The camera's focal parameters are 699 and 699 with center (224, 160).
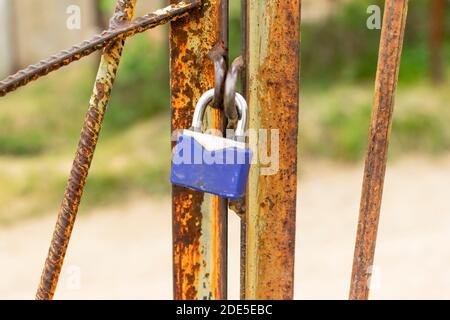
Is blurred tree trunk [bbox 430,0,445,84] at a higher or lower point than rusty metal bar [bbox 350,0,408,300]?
higher

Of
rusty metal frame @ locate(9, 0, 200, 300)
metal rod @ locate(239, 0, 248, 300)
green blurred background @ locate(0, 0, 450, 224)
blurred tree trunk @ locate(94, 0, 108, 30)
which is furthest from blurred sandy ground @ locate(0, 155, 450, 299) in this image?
rusty metal frame @ locate(9, 0, 200, 300)

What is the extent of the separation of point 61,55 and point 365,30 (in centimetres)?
668

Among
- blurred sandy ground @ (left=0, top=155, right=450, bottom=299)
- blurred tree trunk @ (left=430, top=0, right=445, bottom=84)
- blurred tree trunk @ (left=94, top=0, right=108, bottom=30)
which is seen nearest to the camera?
blurred sandy ground @ (left=0, top=155, right=450, bottom=299)

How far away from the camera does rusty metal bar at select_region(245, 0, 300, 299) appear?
923 millimetres

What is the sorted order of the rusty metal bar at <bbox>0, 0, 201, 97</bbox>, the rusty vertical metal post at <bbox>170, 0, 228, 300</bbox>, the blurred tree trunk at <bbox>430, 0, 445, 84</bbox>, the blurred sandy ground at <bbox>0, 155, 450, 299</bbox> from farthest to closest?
the blurred tree trunk at <bbox>430, 0, 445, 84</bbox>, the blurred sandy ground at <bbox>0, 155, 450, 299</bbox>, the rusty vertical metal post at <bbox>170, 0, 228, 300</bbox>, the rusty metal bar at <bbox>0, 0, 201, 97</bbox>

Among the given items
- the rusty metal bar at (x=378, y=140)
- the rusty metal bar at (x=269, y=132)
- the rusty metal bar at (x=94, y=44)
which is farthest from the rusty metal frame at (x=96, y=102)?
the rusty metal bar at (x=378, y=140)

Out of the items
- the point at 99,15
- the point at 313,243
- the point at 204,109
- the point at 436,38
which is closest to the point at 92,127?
the point at 204,109

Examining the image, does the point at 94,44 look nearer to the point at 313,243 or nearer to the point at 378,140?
the point at 378,140

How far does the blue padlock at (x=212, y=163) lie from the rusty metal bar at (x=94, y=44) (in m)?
0.14

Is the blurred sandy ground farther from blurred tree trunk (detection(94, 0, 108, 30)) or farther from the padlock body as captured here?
the padlock body

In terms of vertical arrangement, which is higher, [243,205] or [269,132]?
[269,132]

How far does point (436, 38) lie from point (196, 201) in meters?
5.81

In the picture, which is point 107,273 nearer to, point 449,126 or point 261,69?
point 449,126

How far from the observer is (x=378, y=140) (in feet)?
3.16
